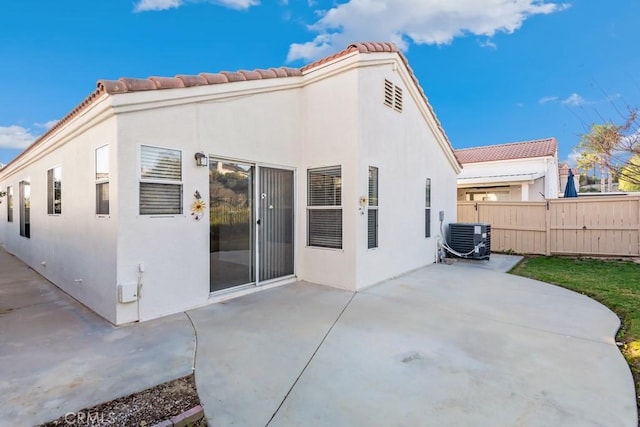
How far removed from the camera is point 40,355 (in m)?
3.57

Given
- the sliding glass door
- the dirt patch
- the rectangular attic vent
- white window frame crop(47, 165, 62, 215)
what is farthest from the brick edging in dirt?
the rectangular attic vent

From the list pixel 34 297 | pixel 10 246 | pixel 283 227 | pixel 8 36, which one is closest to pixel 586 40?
pixel 283 227

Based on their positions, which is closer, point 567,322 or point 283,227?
point 567,322

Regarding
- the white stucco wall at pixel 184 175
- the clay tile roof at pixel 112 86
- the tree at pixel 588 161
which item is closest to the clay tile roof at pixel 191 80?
the white stucco wall at pixel 184 175

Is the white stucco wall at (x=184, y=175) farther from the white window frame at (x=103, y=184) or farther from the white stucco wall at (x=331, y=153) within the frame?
the white stucco wall at (x=331, y=153)

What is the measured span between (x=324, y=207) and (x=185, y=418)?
4979mm

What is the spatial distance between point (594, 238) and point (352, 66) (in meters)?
10.7

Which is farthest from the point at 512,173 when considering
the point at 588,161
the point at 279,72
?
the point at 279,72

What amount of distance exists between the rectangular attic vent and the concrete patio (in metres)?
4.55

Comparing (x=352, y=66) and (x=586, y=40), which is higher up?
(x=586, y=40)

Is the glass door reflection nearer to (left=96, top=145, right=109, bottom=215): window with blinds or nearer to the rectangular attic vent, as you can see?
(left=96, top=145, right=109, bottom=215): window with blinds

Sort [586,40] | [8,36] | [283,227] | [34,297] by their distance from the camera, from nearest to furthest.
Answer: [34,297] → [283,227] → [586,40] → [8,36]

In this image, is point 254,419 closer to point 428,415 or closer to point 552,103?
point 428,415

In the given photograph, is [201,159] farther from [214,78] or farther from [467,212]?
[467,212]
